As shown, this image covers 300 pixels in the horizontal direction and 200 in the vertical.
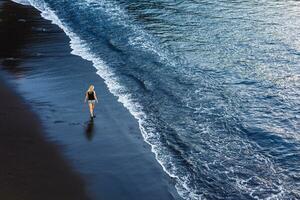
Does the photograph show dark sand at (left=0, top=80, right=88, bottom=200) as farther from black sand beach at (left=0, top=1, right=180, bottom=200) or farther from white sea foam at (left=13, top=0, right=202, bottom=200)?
white sea foam at (left=13, top=0, right=202, bottom=200)

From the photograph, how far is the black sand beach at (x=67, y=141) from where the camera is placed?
16609 millimetres

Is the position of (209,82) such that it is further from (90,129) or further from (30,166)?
(30,166)

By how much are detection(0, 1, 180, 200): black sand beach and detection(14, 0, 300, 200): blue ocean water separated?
0.88 m

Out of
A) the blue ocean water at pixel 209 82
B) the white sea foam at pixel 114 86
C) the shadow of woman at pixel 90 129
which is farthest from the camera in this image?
the shadow of woman at pixel 90 129

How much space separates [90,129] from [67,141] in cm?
147

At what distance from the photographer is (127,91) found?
25516 millimetres

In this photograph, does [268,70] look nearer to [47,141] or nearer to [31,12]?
[47,141]

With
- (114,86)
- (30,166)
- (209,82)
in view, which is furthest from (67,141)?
(209,82)

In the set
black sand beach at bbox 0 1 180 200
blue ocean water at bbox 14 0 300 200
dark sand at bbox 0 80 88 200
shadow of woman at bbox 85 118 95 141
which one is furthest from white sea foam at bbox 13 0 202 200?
dark sand at bbox 0 80 88 200

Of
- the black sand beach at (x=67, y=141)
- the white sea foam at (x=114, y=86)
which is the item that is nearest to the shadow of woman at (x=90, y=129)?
the black sand beach at (x=67, y=141)

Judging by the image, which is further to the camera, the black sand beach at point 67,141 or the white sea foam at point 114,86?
the white sea foam at point 114,86

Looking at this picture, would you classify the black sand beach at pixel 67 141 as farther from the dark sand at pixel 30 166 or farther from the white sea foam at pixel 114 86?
the white sea foam at pixel 114 86

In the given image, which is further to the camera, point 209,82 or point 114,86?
point 209,82

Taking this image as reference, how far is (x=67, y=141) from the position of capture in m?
19.9
